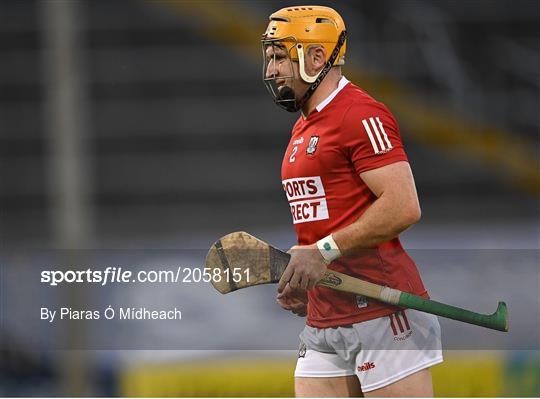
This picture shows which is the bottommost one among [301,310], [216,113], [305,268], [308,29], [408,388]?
[408,388]

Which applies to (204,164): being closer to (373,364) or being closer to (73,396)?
(73,396)

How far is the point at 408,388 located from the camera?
3197 millimetres

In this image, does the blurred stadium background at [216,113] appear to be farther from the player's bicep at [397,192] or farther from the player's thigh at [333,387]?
the player's bicep at [397,192]

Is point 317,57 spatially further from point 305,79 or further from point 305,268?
point 305,268

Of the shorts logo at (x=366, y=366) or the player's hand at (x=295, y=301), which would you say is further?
the player's hand at (x=295, y=301)

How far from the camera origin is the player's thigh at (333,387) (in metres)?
3.32

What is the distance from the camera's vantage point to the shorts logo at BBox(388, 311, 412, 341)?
10.5 feet

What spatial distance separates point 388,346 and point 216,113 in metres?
6.21

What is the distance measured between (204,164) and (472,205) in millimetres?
2039

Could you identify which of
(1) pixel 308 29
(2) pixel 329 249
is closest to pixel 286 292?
(2) pixel 329 249

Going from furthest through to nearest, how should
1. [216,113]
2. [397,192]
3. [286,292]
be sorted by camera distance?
[216,113] < [286,292] < [397,192]

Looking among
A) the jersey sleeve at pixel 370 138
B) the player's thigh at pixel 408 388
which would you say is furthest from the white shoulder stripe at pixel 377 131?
the player's thigh at pixel 408 388

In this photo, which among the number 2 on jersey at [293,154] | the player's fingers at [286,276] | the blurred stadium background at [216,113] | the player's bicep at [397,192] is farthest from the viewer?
the blurred stadium background at [216,113]

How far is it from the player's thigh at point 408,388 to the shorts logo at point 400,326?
0.35ft
